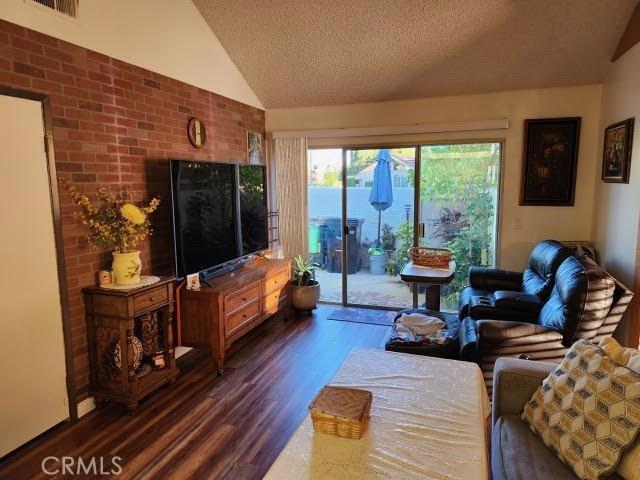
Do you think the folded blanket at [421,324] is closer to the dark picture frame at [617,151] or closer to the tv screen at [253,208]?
the tv screen at [253,208]

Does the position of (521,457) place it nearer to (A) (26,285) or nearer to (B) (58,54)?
(A) (26,285)

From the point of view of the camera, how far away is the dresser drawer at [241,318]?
3267 millimetres

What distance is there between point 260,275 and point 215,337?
778 mm

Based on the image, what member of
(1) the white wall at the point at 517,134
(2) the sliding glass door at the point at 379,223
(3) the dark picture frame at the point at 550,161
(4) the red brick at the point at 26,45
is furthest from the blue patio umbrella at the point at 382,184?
(4) the red brick at the point at 26,45

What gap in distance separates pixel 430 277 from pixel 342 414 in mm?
2015

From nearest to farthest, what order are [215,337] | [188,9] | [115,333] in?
[115,333], [215,337], [188,9]

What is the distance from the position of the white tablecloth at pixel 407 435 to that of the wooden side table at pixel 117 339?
138 cm

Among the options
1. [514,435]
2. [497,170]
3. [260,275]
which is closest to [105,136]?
[260,275]

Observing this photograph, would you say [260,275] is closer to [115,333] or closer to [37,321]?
[115,333]

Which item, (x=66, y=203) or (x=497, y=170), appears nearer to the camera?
(x=66, y=203)

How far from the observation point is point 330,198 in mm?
4906

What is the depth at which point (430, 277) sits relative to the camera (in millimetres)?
3381

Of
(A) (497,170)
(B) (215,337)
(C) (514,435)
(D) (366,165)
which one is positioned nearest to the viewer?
(C) (514,435)

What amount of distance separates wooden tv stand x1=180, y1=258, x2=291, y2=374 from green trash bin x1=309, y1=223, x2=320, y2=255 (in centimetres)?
121
